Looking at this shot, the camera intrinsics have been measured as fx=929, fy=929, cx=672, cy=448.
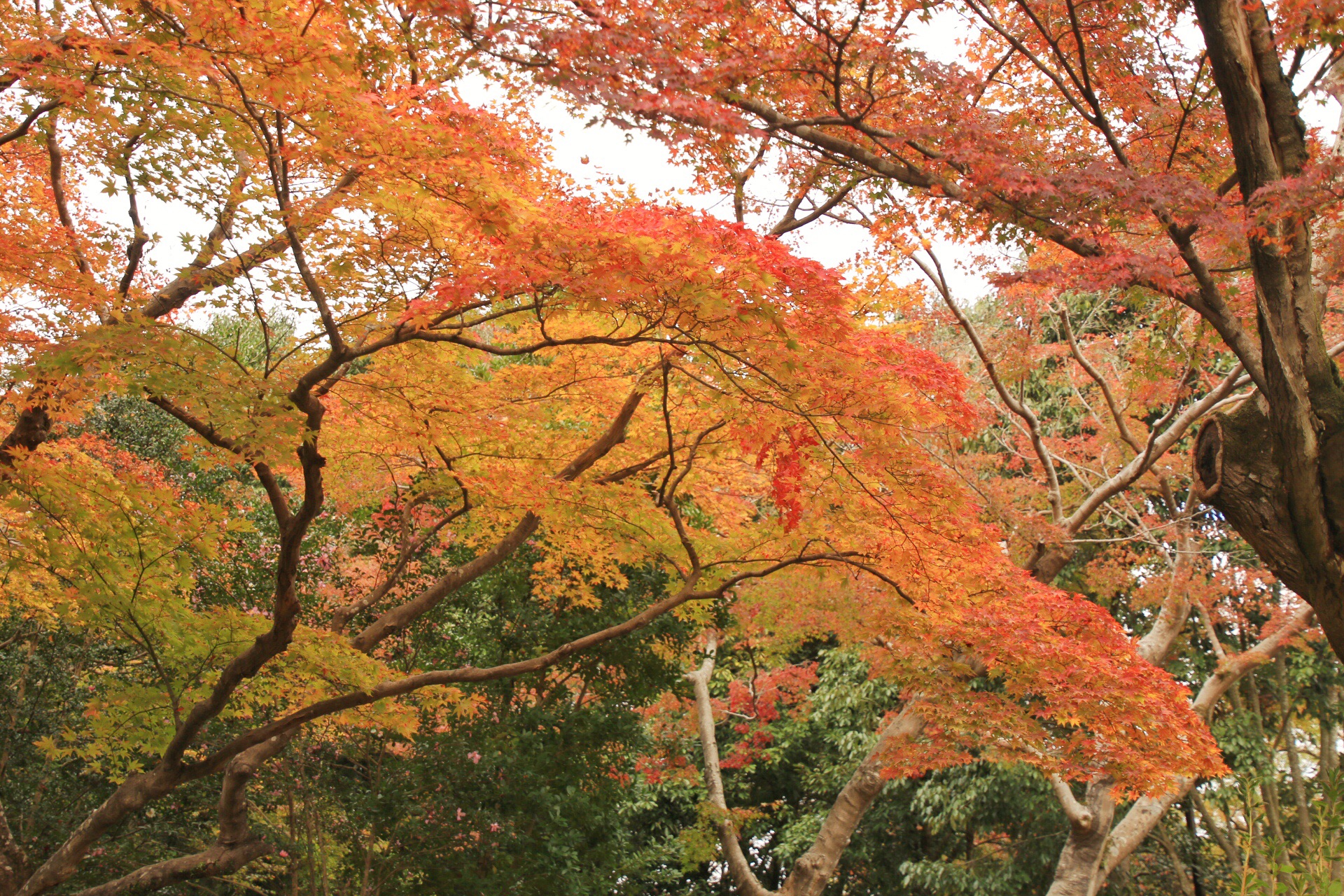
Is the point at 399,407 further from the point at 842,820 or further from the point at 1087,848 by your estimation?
the point at 1087,848

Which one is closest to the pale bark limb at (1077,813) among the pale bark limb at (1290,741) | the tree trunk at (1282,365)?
the pale bark limb at (1290,741)

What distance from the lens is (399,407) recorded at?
5176 millimetres

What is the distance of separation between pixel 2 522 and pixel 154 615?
4.20 meters

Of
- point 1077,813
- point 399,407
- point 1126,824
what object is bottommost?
point 1126,824

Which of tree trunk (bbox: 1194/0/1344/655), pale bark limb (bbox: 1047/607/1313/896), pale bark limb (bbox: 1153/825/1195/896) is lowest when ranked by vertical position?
pale bark limb (bbox: 1153/825/1195/896)

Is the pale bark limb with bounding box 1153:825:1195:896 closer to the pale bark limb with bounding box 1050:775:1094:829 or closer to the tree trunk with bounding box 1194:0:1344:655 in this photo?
the pale bark limb with bounding box 1050:775:1094:829

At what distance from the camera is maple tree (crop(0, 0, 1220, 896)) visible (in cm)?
378

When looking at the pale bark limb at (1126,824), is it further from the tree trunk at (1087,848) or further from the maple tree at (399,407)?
the maple tree at (399,407)

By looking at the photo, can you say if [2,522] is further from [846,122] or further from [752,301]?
[846,122]

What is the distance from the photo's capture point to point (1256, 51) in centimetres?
341

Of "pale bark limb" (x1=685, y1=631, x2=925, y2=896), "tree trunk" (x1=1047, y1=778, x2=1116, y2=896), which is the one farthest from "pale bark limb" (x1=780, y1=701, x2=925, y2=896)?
"tree trunk" (x1=1047, y1=778, x2=1116, y2=896)

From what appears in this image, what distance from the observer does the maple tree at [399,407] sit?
12.4 ft

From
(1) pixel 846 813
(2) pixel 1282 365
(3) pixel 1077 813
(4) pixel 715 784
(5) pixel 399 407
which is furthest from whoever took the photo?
(4) pixel 715 784

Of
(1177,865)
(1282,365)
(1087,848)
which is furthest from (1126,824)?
(1282,365)
